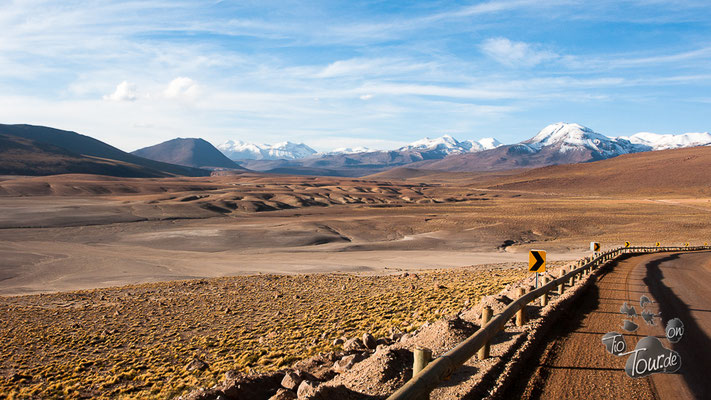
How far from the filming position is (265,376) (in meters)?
8.98

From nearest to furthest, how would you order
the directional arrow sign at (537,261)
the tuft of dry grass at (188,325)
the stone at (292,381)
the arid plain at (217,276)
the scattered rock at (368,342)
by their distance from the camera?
the stone at (292,381), the scattered rock at (368,342), the tuft of dry grass at (188,325), the directional arrow sign at (537,261), the arid plain at (217,276)

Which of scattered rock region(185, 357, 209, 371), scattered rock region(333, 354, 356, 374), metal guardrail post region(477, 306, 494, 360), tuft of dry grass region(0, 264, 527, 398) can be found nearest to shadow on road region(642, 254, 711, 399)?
metal guardrail post region(477, 306, 494, 360)

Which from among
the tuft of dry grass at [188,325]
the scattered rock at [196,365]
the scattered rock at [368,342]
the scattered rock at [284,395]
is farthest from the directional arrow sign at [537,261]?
the scattered rock at [196,365]

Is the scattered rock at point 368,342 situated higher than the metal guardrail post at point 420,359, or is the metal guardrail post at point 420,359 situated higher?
the metal guardrail post at point 420,359

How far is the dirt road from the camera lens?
237 inches

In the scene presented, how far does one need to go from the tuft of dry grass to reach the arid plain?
A: 8 cm

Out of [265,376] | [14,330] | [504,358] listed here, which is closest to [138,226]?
[14,330]

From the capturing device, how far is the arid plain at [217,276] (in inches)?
564

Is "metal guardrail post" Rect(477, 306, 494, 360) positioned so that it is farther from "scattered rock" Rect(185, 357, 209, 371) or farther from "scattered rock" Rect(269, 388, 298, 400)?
"scattered rock" Rect(185, 357, 209, 371)

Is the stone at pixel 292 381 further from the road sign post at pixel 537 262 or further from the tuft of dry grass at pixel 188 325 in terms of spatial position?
the road sign post at pixel 537 262

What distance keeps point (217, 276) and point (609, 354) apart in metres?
30.1

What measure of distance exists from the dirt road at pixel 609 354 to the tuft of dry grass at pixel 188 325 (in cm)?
541

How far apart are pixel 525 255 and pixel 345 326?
30921mm

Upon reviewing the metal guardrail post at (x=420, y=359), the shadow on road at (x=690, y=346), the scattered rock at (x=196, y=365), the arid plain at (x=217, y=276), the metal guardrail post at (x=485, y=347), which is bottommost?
the arid plain at (x=217, y=276)
